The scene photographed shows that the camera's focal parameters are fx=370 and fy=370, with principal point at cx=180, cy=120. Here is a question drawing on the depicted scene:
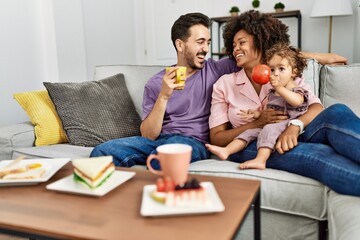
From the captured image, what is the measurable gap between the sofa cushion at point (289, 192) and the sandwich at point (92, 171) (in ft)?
1.85

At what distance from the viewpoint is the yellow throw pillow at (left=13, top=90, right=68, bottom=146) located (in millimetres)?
1940

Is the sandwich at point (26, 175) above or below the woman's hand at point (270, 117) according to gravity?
below

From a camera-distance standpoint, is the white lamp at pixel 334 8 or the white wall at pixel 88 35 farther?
the white lamp at pixel 334 8

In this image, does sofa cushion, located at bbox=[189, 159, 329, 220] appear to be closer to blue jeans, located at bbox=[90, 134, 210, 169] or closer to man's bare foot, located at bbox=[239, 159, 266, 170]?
man's bare foot, located at bbox=[239, 159, 266, 170]

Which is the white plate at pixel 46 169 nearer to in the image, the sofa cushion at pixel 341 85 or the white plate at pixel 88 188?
the white plate at pixel 88 188

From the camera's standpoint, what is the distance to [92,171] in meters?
0.98

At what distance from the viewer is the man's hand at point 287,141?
1.44 m

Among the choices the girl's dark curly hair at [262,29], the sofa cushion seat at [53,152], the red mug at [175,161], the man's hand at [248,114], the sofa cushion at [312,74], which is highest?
the girl's dark curly hair at [262,29]

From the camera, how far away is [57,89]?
6.56 ft

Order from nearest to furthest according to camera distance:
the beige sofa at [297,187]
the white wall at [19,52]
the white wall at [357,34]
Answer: the beige sofa at [297,187], the white wall at [19,52], the white wall at [357,34]

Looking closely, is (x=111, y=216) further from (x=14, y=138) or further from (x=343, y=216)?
(x=14, y=138)

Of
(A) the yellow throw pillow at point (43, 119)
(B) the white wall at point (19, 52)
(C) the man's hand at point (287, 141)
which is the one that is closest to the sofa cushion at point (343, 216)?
(C) the man's hand at point (287, 141)

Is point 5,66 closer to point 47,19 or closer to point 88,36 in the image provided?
point 47,19

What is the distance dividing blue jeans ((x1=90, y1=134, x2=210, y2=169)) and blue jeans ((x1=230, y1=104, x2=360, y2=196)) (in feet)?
0.85
